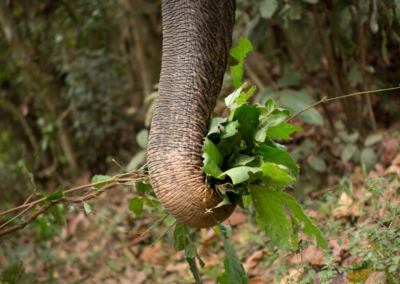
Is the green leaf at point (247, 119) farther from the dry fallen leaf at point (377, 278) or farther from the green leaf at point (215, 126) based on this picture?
the dry fallen leaf at point (377, 278)

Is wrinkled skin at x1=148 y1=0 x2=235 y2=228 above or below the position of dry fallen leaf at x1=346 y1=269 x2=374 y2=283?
above

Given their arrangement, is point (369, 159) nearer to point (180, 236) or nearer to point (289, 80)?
point (289, 80)

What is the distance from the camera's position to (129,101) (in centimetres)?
551

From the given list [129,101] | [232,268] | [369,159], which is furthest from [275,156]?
[129,101]

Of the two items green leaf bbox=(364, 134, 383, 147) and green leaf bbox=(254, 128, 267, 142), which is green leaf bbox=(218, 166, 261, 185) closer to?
green leaf bbox=(254, 128, 267, 142)

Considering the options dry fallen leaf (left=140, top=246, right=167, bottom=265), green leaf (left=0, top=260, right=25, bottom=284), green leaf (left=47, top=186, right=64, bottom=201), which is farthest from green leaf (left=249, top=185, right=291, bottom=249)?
dry fallen leaf (left=140, top=246, right=167, bottom=265)

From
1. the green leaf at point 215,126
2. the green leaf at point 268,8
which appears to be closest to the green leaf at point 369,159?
the green leaf at point 268,8

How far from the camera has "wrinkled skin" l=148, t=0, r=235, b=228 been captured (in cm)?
112

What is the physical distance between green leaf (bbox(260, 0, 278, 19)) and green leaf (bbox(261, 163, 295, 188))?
140cm

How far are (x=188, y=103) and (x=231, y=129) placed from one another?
0.57 feet

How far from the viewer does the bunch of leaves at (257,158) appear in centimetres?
119

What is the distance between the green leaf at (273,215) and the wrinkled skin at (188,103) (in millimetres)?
105

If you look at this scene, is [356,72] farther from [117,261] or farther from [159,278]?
[117,261]

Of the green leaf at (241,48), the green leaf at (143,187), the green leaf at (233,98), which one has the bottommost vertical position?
the green leaf at (143,187)
